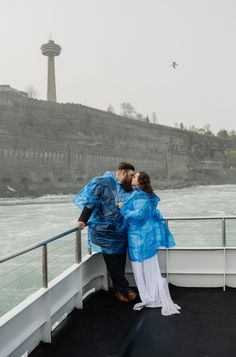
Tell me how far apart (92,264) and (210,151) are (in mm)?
93398

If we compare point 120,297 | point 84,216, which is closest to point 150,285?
point 120,297

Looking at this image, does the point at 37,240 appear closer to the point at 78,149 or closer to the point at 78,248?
the point at 78,248

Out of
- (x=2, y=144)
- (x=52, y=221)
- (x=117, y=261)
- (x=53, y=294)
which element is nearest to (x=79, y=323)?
(x=53, y=294)

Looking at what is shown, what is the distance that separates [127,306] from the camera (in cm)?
329

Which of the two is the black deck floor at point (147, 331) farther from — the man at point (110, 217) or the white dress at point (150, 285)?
the man at point (110, 217)

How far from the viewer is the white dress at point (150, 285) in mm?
3217

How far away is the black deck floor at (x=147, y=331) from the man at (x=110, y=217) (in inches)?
12.6

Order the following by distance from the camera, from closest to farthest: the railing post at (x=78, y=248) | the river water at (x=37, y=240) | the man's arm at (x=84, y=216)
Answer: the man's arm at (x=84, y=216)
the railing post at (x=78, y=248)
the river water at (x=37, y=240)

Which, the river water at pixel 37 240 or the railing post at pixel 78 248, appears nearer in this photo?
the railing post at pixel 78 248

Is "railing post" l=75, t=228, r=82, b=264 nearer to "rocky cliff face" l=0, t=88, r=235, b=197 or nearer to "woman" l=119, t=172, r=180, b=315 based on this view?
"woman" l=119, t=172, r=180, b=315

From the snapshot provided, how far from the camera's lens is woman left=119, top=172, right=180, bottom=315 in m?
3.21

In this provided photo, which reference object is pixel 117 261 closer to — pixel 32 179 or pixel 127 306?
pixel 127 306

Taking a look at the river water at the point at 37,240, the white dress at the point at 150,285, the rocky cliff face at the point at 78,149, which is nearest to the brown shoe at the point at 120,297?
the white dress at the point at 150,285

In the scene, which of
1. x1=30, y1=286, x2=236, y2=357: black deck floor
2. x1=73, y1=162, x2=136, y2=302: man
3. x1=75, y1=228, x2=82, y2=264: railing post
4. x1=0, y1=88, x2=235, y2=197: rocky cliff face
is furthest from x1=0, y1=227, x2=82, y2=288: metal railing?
x1=0, y1=88, x2=235, y2=197: rocky cliff face
